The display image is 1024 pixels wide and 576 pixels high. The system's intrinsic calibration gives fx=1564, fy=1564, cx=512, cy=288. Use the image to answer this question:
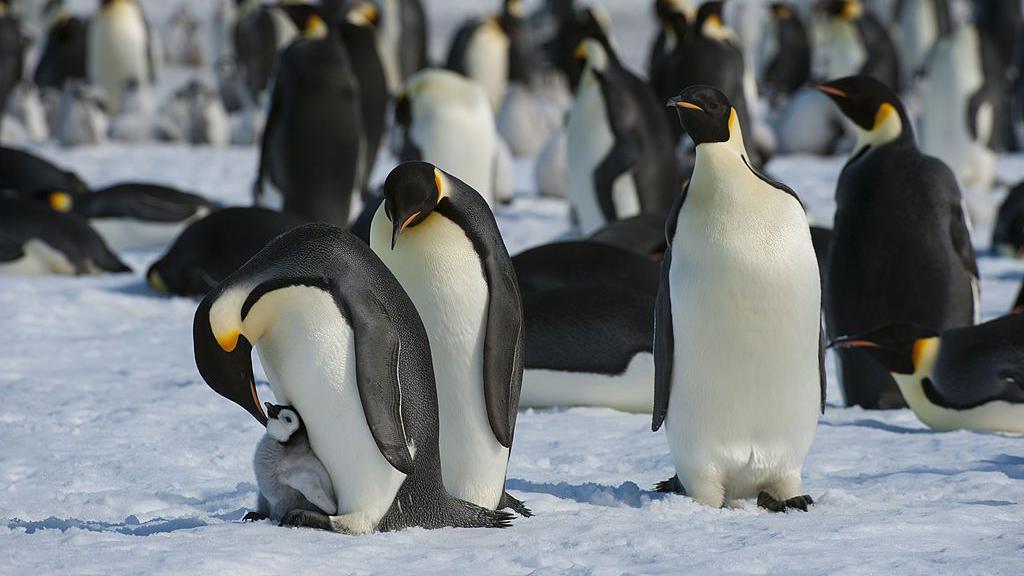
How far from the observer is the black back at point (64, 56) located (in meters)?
19.2

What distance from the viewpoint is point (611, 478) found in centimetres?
391

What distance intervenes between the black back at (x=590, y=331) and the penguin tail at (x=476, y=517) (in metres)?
1.69

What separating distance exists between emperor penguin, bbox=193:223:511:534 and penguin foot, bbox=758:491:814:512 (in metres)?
0.88

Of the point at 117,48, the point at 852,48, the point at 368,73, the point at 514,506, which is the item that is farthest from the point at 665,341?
the point at 117,48

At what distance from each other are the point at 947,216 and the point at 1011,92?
42.7 ft

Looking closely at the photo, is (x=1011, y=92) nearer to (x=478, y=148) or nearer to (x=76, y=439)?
(x=478, y=148)

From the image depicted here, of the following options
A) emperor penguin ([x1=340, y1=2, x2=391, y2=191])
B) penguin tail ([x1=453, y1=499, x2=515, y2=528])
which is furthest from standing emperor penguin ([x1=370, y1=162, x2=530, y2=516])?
emperor penguin ([x1=340, y1=2, x2=391, y2=191])

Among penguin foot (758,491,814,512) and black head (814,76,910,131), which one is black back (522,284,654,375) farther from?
penguin foot (758,491,814,512)

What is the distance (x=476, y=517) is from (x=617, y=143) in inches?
220

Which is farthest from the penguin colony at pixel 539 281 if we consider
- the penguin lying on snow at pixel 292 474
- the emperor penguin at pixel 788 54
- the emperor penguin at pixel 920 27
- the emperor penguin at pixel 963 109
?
the emperor penguin at pixel 920 27

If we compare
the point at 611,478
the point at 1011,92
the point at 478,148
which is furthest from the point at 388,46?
the point at 611,478

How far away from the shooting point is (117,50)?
1712 cm

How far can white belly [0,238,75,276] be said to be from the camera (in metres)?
7.44

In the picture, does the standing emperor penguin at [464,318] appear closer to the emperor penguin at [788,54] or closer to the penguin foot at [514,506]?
the penguin foot at [514,506]
